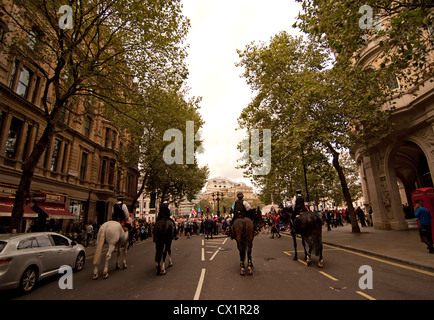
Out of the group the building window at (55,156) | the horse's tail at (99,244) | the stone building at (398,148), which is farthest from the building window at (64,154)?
the stone building at (398,148)

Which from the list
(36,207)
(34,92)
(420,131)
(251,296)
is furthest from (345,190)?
(34,92)

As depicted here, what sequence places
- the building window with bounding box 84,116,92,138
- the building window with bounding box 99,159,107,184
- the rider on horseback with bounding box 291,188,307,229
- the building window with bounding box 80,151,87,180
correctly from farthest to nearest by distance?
the building window with bounding box 99,159,107,184, the building window with bounding box 84,116,92,138, the building window with bounding box 80,151,87,180, the rider on horseback with bounding box 291,188,307,229

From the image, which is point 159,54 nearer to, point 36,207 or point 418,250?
point 36,207

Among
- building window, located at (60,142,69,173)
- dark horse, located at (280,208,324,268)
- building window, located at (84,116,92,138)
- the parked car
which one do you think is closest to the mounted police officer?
dark horse, located at (280,208,324,268)

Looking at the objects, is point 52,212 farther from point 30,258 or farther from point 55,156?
point 30,258

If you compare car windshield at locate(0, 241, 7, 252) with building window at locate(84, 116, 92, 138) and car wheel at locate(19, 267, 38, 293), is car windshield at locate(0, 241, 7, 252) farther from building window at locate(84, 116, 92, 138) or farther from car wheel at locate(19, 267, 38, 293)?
building window at locate(84, 116, 92, 138)

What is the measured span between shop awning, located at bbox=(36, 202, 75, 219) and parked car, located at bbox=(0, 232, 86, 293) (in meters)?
10.8

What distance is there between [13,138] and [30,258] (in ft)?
45.9

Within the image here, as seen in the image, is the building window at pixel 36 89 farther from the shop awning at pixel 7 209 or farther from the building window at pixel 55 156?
the shop awning at pixel 7 209

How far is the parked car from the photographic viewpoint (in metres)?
5.38
